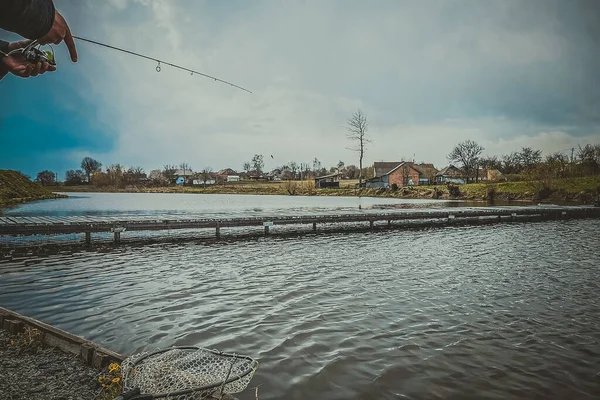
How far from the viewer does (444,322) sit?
7.54m

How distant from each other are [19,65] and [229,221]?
18723mm

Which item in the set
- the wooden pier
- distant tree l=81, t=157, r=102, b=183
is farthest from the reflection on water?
distant tree l=81, t=157, r=102, b=183

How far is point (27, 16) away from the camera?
2170 mm

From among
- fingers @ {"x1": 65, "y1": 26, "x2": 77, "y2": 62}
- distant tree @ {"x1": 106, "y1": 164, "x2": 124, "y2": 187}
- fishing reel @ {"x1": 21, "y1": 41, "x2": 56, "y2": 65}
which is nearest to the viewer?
fingers @ {"x1": 65, "y1": 26, "x2": 77, "y2": 62}

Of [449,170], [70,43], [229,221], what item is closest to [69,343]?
[70,43]

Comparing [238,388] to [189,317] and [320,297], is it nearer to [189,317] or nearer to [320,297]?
[189,317]

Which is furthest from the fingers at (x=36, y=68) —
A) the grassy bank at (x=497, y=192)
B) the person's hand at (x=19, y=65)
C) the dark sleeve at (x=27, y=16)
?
the grassy bank at (x=497, y=192)

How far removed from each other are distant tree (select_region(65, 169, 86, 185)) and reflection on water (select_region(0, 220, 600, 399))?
159 metres

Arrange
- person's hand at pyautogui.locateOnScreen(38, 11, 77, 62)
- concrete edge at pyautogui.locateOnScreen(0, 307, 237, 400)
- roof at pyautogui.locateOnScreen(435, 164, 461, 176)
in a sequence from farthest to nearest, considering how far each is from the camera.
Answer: roof at pyautogui.locateOnScreen(435, 164, 461, 176) < concrete edge at pyautogui.locateOnScreen(0, 307, 237, 400) < person's hand at pyautogui.locateOnScreen(38, 11, 77, 62)

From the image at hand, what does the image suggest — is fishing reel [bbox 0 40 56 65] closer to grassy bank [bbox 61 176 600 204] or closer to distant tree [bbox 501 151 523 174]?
grassy bank [bbox 61 176 600 204]

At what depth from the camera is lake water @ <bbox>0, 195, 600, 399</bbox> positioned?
17.6 ft

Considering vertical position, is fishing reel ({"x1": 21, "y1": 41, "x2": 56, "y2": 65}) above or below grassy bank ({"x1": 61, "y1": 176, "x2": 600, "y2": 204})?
above

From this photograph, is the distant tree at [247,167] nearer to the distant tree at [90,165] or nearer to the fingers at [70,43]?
the distant tree at [90,165]

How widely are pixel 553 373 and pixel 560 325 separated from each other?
247 cm
